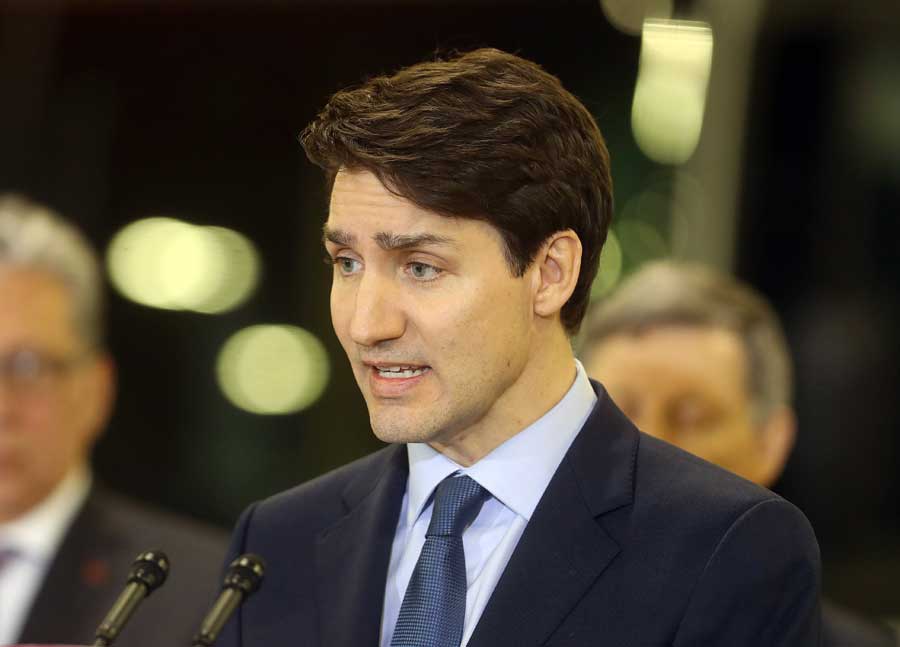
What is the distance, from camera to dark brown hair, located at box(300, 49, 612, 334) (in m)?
1.81

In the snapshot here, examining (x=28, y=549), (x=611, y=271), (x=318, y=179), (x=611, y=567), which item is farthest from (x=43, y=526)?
(x=611, y=567)

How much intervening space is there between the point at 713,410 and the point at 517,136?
1.76m

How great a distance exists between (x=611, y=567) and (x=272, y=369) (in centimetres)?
247

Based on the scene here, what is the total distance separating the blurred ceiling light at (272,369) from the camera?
162 inches

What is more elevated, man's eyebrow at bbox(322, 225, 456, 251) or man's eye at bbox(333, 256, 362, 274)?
man's eyebrow at bbox(322, 225, 456, 251)

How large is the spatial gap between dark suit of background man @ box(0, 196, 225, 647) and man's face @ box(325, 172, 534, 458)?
1519 millimetres

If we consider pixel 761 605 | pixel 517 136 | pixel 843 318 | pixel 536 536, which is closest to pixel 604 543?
pixel 536 536

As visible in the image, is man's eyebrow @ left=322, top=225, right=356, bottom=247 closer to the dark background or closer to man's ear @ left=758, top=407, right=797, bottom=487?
man's ear @ left=758, top=407, right=797, bottom=487

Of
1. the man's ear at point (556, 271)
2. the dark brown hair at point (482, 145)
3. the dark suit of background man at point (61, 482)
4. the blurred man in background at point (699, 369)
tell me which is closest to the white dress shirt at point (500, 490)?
the man's ear at point (556, 271)

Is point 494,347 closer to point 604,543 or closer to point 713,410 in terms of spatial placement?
point 604,543

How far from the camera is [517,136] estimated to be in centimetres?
186

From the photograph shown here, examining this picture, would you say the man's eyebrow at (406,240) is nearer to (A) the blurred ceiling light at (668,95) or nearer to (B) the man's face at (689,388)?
(B) the man's face at (689,388)

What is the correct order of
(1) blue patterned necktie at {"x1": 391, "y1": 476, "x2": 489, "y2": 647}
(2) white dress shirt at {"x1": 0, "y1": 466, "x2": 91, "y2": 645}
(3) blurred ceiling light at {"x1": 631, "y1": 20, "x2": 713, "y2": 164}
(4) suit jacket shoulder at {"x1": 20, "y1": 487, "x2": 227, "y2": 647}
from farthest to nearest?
(3) blurred ceiling light at {"x1": 631, "y1": 20, "x2": 713, "y2": 164}
(2) white dress shirt at {"x1": 0, "y1": 466, "x2": 91, "y2": 645}
(4) suit jacket shoulder at {"x1": 20, "y1": 487, "x2": 227, "y2": 647}
(1) blue patterned necktie at {"x1": 391, "y1": 476, "x2": 489, "y2": 647}

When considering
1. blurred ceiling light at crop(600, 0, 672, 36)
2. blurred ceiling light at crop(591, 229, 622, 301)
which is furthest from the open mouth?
blurred ceiling light at crop(600, 0, 672, 36)
